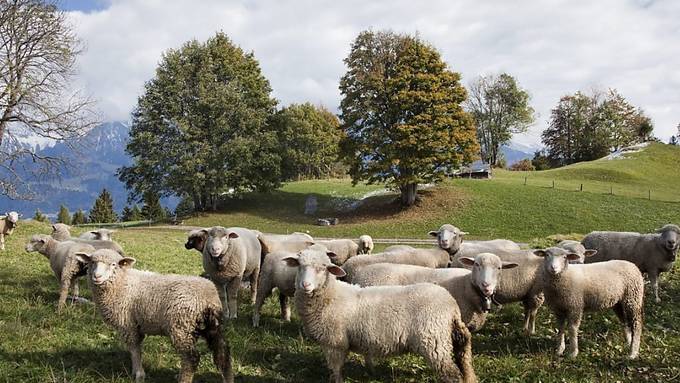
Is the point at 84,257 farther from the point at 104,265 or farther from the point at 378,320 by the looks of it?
the point at 378,320

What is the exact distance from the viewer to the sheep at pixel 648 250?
1206 centimetres

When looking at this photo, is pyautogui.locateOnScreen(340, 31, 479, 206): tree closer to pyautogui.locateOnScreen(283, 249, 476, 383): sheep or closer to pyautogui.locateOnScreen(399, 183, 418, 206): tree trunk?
pyautogui.locateOnScreen(399, 183, 418, 206): tree trunk

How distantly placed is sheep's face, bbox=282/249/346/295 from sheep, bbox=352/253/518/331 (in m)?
1.83

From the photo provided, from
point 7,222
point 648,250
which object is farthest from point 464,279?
point 7,222

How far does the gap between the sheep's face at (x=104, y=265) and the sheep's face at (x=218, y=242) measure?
7.96ft

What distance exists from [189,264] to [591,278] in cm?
1371

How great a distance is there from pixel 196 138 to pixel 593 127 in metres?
71.9

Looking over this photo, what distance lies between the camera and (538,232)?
1294 inches

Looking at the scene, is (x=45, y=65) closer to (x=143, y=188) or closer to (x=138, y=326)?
(x=143, y=188)

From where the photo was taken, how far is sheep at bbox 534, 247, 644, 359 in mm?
8227

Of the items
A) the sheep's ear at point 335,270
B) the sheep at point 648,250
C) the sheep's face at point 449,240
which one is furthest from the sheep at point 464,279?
the sheep at point 648,250

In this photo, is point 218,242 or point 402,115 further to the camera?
point 402,115

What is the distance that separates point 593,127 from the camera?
272 feet

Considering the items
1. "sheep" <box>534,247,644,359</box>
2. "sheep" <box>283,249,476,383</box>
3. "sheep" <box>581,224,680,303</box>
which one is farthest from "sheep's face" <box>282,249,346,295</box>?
"sheep" <box>581,224,680,303</box>
